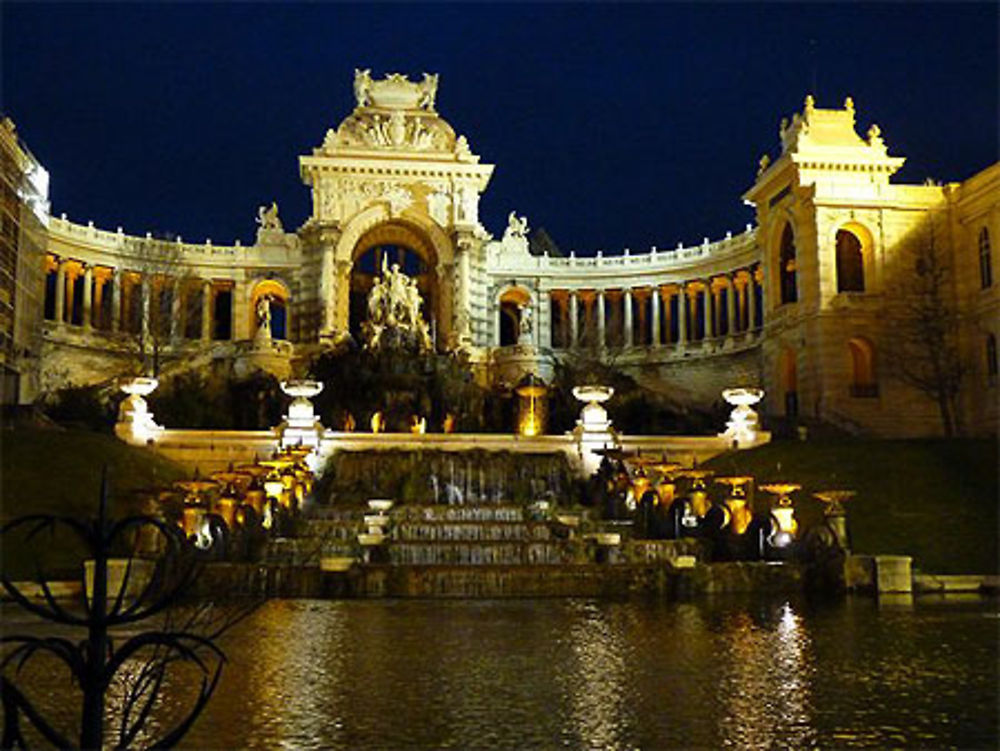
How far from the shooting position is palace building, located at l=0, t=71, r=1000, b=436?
162 feet

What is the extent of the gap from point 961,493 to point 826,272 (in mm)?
23731

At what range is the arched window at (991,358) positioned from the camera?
4716 cm

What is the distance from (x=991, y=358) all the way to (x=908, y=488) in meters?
22.3

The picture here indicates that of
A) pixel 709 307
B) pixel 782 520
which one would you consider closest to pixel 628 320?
pixel 709 307

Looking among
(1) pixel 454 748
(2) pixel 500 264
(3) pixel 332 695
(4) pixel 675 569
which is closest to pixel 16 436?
(4) pixel 675 569

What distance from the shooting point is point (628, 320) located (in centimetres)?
7262

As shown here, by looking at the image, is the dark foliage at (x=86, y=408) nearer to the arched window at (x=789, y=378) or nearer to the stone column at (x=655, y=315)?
the arched window at (x=789, y=378)

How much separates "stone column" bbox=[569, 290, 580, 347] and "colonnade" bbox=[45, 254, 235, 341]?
900 inches

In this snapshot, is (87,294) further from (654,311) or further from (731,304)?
(731,304)

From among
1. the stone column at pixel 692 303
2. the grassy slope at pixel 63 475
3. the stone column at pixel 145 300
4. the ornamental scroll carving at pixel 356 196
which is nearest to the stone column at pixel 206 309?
the stone column at pixel 145 300

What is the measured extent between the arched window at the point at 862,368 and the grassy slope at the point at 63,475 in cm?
3194

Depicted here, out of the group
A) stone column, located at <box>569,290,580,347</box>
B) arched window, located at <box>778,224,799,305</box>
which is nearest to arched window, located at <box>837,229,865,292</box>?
arched window, located at <box>778,224,799,305</box>

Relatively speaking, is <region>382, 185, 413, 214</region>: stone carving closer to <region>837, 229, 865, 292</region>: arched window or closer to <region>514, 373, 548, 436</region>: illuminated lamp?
<region>514, 373, 548, 436</region>: illuminated lamp

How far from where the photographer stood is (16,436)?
30.1m
